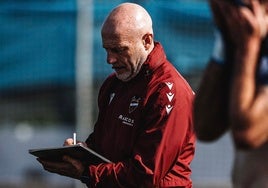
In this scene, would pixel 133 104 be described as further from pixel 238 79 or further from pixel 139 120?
pixel 238 79

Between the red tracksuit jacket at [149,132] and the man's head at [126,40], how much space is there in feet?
0.18

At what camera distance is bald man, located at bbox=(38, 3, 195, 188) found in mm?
5414

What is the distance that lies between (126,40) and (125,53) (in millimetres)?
70

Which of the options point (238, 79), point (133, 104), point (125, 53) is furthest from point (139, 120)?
point (238, 79)

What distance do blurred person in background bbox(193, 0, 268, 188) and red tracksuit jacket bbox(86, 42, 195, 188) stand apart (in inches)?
68.7

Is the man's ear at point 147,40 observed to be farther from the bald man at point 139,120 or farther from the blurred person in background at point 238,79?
the blurred person in background at point 238,79

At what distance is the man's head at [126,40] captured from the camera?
5.63 meters

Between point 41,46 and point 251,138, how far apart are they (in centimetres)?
783

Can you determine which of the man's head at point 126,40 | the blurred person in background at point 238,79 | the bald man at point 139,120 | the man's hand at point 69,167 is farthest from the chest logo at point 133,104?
the blurred person in background at point 238,79

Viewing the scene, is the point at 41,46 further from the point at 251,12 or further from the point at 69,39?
the point at 251,12

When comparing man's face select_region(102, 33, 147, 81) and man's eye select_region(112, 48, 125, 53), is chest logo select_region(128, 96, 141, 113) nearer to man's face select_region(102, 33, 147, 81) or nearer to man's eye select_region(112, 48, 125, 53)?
man's face select_region(102, 33, 147, 81)

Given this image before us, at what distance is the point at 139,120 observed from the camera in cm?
551

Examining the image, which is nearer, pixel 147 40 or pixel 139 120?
pixel 139 120

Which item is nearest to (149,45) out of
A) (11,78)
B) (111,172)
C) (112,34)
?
(112,34)
